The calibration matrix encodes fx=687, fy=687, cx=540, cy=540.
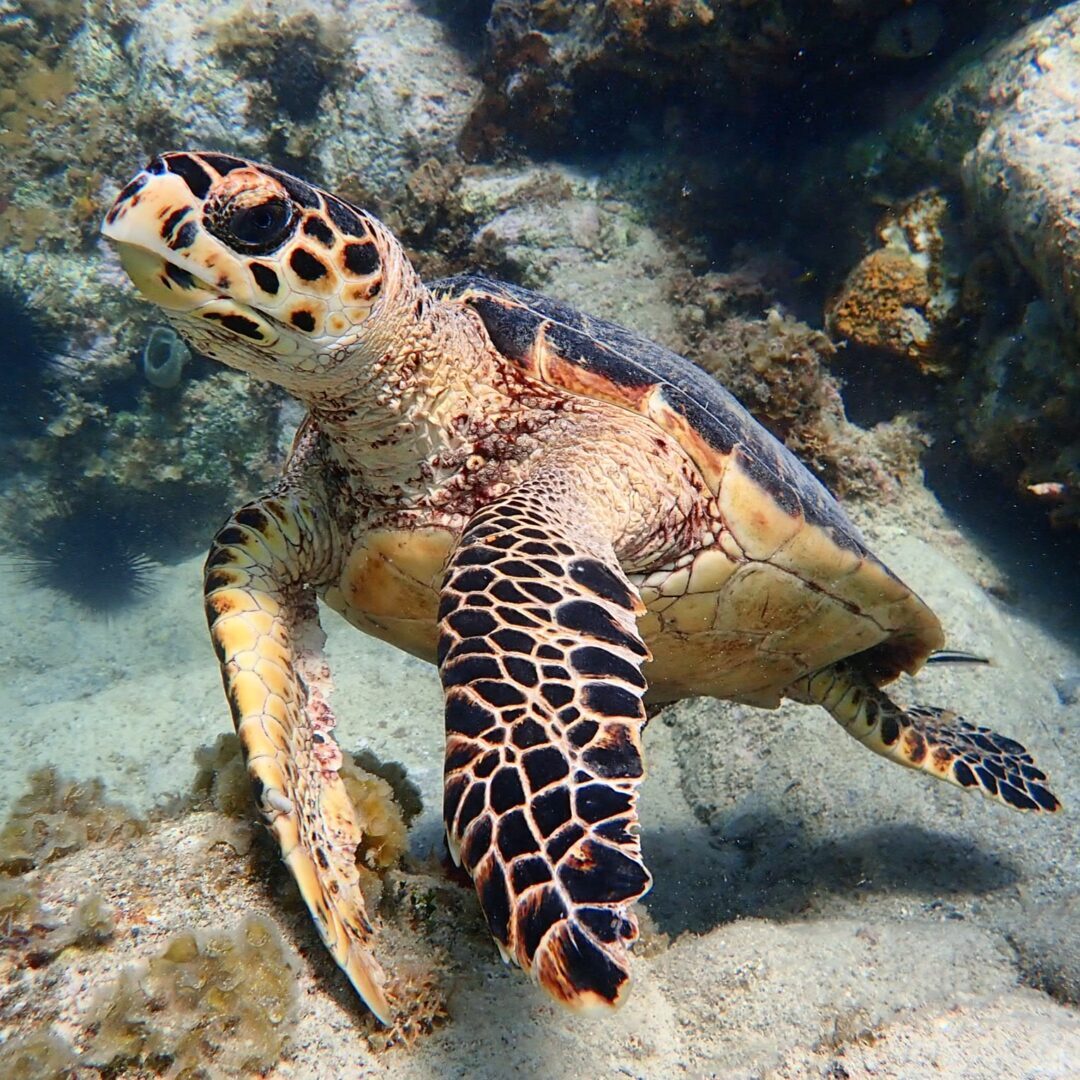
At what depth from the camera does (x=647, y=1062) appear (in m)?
1.74

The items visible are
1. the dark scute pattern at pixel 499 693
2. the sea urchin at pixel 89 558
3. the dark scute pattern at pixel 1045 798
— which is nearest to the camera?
the dark scute pattern at pixel 499 693

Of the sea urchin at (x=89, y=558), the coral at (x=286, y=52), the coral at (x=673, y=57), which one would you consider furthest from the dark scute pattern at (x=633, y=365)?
the sea urchin at (x=89, y=558)

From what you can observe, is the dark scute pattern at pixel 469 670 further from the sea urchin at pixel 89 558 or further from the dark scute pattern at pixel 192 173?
the sea urchin at pixel 89 558

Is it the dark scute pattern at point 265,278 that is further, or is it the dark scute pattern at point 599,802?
the dark scute pattern at point 265,278

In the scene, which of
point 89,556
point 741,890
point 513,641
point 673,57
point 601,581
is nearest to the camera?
point 513,641

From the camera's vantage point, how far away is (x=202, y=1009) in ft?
4.60

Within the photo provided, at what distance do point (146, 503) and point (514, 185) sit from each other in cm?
597

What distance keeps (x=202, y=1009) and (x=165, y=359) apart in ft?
26.2

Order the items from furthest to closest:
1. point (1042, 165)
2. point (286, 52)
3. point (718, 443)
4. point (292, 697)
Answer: point (286, 52) < point (1042, 165) < point (718, 443) < point (292, 697)

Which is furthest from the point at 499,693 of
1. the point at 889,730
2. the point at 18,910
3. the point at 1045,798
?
the point at 1045,798

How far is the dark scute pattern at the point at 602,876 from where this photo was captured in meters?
1.19

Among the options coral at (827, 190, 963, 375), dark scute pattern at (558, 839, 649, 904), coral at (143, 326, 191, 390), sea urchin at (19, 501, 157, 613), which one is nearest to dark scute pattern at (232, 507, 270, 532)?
dark scute pattern at (558, 839, 649, 904)

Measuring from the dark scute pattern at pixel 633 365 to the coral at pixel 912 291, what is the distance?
2935 millimetres

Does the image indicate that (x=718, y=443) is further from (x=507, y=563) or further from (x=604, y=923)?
(x=604, y=923)
